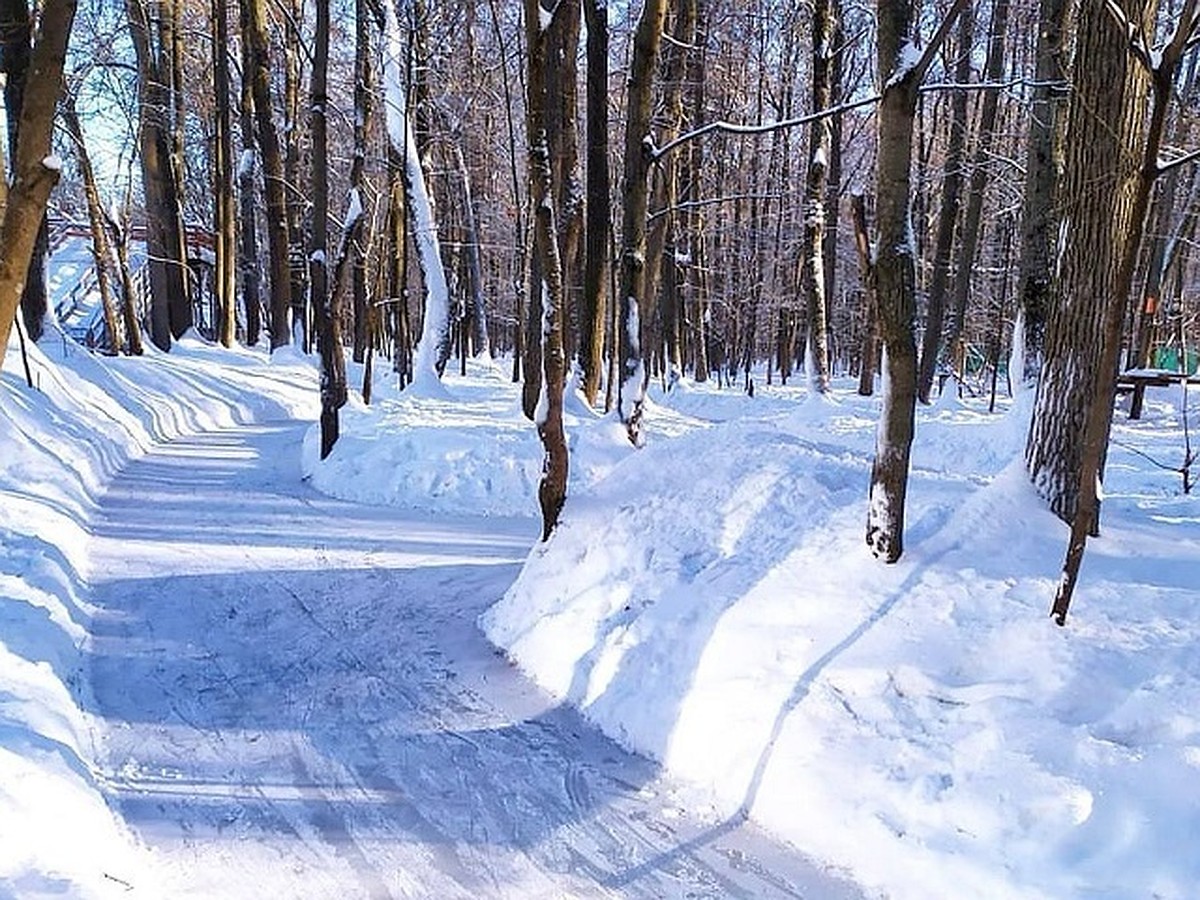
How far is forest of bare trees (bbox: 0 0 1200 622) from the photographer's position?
16.2 feet

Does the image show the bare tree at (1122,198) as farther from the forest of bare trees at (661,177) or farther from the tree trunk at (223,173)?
the tree trunk at (223,173)

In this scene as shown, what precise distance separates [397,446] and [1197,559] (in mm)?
8851

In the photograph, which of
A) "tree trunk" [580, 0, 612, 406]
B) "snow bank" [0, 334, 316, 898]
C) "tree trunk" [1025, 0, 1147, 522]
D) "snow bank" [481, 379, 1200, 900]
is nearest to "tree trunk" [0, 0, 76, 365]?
"snow bank" [0, 334, 316, 898]

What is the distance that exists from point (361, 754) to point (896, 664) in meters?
2.59

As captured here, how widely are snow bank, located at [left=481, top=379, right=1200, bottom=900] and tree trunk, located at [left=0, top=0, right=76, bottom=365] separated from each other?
3413 mm

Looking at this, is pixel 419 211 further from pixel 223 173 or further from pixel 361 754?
pixel 361 754

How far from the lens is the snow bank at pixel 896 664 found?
3191mm

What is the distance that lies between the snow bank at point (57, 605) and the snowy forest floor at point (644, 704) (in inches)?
1.0

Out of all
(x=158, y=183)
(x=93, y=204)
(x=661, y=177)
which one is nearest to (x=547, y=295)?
(x=661, y=177)

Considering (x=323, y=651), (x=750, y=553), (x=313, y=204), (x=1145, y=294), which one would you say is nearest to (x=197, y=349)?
(x=313, y=204)

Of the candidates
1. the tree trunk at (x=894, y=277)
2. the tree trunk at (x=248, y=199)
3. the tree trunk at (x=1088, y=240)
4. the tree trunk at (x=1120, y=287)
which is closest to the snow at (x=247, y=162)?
the tree trunk at (x=248, y=199)

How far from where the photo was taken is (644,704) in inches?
181

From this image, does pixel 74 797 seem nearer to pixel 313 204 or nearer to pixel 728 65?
pixel 313 204

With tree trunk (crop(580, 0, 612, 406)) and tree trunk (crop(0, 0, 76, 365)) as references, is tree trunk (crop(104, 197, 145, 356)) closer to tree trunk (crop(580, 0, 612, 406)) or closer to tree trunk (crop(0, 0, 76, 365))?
tree trunk (crop(580, 0, 612, 406))
